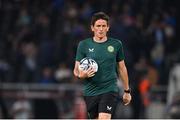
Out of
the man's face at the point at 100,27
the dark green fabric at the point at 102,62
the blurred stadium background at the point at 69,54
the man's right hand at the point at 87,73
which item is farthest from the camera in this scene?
the blurred stadium background at the point at 69,54

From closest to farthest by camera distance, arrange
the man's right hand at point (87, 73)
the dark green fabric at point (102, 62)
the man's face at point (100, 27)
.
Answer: the man's right hand at point (87, 73) < the man's face at point (100, 27) < the dark green fabric at point (102, 62)

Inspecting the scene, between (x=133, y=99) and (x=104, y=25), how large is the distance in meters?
8.13

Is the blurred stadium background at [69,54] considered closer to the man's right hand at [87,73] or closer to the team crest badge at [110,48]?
the team crest badge at [110,48]

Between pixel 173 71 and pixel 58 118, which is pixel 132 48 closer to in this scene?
pixel 173 71

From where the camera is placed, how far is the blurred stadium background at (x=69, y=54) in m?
18.7

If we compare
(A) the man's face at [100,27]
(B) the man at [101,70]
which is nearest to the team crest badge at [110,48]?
(B) the man at [101,70]

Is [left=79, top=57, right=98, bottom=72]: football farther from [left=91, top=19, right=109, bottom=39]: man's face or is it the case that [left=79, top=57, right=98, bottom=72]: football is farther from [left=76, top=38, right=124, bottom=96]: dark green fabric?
[left=91, top=19, right=109, bottom=39]: man's face

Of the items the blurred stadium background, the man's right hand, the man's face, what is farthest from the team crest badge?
the blurred stadium background

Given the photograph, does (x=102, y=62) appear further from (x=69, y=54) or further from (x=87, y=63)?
(x=69, y=54)

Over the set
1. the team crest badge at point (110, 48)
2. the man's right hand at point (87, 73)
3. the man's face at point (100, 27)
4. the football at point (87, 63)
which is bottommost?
the man's right hand at point (87, 73)

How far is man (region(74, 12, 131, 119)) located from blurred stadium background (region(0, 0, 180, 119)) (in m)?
6.84

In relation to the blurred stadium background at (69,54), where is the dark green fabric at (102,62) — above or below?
above

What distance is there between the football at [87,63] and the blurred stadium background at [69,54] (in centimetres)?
717

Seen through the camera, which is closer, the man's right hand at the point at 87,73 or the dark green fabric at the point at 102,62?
the man's right hand at the point at 87,73
